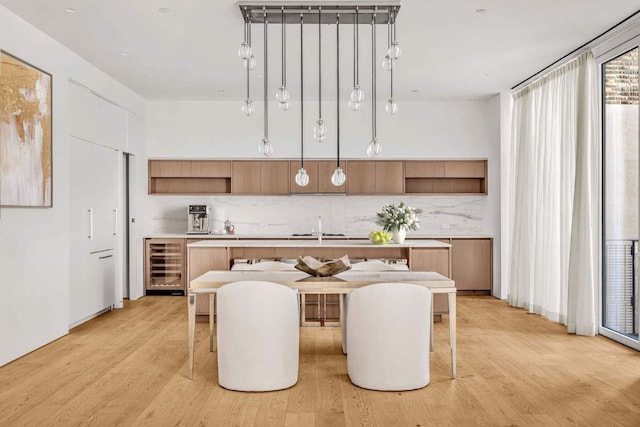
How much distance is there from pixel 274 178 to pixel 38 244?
4.08 m

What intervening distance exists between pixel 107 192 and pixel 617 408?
19.0ft

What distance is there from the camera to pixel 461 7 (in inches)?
182

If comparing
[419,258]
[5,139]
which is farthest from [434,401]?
[5,139]

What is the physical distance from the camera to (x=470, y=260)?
27.0ft

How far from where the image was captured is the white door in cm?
598

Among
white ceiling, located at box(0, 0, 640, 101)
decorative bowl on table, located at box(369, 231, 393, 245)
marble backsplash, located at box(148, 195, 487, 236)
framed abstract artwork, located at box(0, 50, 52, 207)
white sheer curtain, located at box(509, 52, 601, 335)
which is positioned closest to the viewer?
framed abstract artwork, located at box(0, 50, 52, 207)

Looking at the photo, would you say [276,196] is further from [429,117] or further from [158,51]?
[158,51]

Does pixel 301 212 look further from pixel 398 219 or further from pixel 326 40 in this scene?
pixel 326 40

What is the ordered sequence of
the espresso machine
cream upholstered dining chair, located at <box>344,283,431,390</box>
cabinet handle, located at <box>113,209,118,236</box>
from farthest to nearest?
the espresso machine < cabinet handle, located at <box>113,209,118,236</box> < cream upholstered dining chair, located at <box>344,283,431,390</box>

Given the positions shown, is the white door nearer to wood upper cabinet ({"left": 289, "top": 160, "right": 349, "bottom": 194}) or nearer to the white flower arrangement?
wood upper cabinet ({"left": 289, "top": 160, "right": 349, "bottom": 194})

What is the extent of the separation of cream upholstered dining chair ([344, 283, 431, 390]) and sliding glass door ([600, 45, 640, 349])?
2376 mm

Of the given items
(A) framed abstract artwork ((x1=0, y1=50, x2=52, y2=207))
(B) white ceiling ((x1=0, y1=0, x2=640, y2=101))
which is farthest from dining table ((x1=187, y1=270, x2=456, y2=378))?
(B) white ceiling ((x1=0, y1=0, x2=640, y2=101))

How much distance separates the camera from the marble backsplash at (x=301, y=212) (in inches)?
346

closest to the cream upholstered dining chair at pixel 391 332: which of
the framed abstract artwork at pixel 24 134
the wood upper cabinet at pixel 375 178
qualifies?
the framed abstract artwork at pixel 24 134
